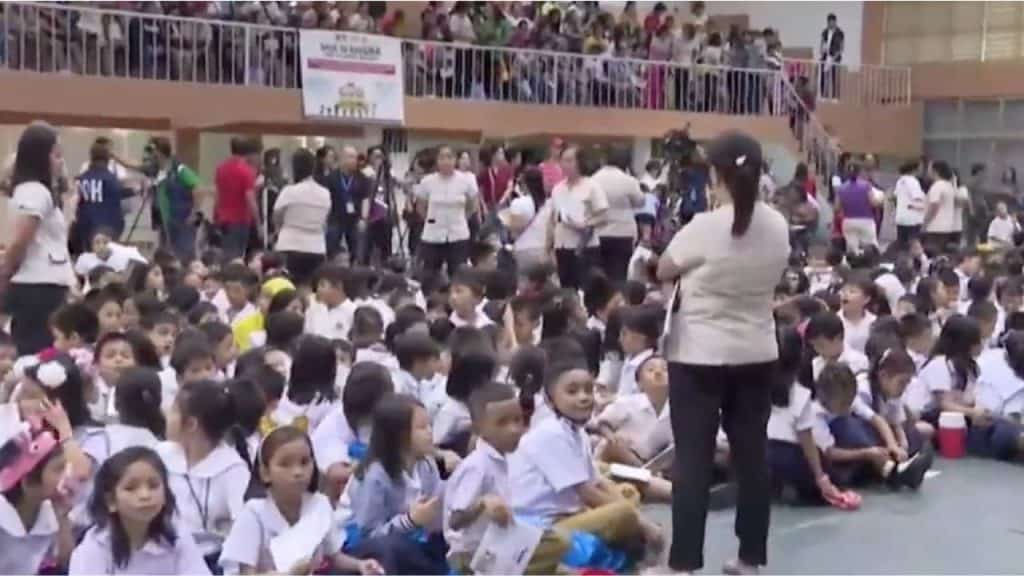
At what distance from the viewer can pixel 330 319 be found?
26.3 ft

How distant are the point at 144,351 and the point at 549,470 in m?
1.81

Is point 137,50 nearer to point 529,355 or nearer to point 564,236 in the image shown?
point 564,236

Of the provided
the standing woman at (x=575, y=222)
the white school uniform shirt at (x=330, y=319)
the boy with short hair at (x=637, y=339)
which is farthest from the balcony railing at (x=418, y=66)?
the boy with short hair at (x=637, y=339)

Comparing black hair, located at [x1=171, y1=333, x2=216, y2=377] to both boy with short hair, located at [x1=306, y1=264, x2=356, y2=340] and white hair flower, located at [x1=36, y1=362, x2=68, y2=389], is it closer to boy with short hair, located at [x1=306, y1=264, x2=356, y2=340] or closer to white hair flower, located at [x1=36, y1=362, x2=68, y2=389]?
white hair flower, located at [x1=36, y1=362, x2=68, y2=389]

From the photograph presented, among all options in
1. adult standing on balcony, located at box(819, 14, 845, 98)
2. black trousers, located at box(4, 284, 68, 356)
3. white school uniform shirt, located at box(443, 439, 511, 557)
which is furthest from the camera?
adult standing on balcony, located at box(819, 14, 845, 98)

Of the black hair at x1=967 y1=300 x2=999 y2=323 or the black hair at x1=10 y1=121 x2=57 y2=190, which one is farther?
the black hair at x1=967 y1=300 x2=999 y2=323

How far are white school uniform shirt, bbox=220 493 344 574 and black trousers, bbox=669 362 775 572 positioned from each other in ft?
3.70

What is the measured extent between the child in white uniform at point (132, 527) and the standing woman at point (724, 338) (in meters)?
1.51

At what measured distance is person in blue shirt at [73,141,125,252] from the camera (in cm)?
1135

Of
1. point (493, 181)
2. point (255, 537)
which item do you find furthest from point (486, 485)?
point (493, 181)

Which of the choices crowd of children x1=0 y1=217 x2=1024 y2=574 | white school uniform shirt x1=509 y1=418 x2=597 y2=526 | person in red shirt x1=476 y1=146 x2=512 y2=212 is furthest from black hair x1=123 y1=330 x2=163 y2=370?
person in red shirt x1=476 y1=146 x2=512 y2=212

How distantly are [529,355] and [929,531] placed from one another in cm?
164

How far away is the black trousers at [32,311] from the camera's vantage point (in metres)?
6.47

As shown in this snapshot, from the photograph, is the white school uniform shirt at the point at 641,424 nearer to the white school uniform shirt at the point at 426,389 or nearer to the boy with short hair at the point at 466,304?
the white school uniform shirt at the point at 426,389
